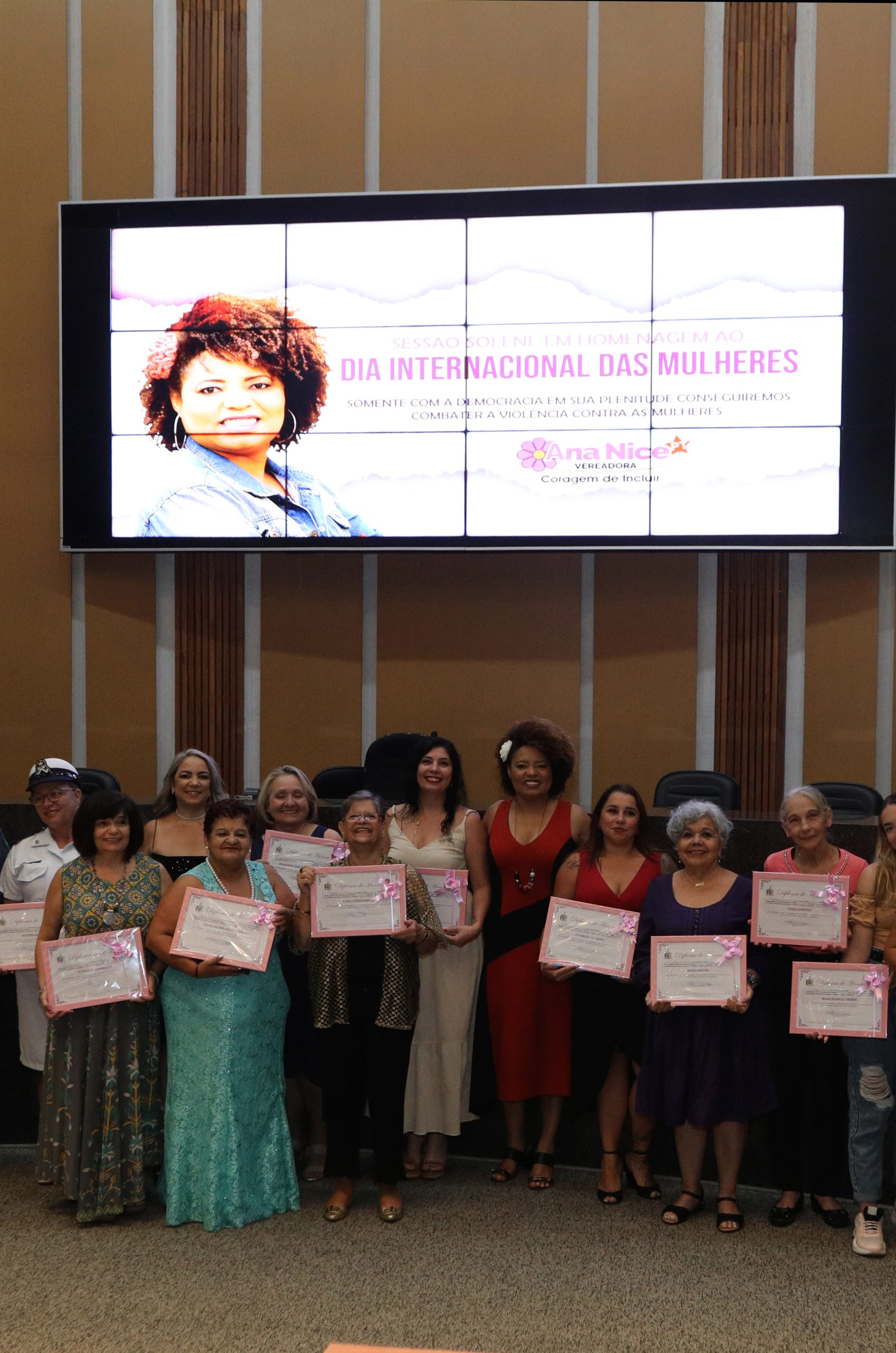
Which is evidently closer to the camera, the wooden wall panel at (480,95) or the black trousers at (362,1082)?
the black trousers at (362,1082)

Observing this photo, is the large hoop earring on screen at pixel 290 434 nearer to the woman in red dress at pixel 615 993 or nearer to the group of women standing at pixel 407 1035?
the group of women standing at pixel 407 1035

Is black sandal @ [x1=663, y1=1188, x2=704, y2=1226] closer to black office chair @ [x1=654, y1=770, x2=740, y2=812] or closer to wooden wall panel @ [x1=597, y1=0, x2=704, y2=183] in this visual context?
black office chair @ [x1=654, y1=770, x2=740, y2=812]

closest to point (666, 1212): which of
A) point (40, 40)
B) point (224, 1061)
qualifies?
point (224, 1061)

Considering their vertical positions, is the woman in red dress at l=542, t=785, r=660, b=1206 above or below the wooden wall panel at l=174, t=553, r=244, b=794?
below

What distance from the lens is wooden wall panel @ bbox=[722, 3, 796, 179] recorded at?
7.05m

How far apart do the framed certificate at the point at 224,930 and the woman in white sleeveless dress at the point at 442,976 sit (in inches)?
24.0

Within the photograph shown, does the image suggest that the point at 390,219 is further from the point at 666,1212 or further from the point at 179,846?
the point at 666,1212

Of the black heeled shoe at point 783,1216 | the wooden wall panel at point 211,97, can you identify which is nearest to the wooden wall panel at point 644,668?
the wooden wall panel at point 211,97

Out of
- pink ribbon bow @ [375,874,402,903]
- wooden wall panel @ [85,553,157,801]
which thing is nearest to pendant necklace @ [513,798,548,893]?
pink ribbon bow @ [375,874,402,903]

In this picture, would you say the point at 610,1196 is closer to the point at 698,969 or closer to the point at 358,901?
the point at 698,969

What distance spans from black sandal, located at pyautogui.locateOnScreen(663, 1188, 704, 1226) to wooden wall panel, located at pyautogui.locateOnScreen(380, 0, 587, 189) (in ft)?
18.3

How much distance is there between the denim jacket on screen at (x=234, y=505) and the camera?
7.07m

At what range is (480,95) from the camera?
7.30 metres

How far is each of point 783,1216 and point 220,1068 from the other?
6.17ft
